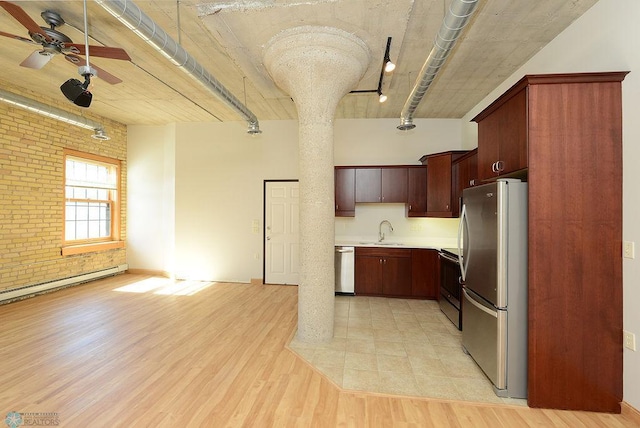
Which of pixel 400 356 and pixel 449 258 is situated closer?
pixel 400 356

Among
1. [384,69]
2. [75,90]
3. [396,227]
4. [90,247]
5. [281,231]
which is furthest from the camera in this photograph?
[281,231]

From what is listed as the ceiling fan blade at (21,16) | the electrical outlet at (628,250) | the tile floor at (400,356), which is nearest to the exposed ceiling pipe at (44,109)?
the ceiling fan blade at (21,16)

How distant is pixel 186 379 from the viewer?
243cm

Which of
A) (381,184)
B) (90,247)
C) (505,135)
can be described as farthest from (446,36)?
(90,247)

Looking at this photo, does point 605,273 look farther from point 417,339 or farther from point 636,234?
point 417,339

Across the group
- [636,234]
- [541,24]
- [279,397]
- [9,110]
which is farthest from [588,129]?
[9,110]

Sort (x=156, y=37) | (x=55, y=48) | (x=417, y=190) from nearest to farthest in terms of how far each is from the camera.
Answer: (x=156, y=37) < (x=55, y=48) < (x=417, y=190)

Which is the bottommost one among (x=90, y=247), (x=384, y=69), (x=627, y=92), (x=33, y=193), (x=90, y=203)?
(x=90, y=247)

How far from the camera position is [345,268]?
192 inches

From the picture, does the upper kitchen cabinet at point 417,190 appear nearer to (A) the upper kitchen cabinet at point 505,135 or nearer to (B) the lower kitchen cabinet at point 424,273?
(B) the lower kitchen cabinet at point 424,273

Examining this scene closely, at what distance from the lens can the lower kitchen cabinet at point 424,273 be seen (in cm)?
459

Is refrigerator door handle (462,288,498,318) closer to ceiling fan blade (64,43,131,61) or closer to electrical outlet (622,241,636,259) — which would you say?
electrical outlet (622,241,636,259)

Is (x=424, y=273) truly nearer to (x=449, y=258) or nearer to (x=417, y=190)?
(x=449, y=258)

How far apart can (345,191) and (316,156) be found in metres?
2.17
